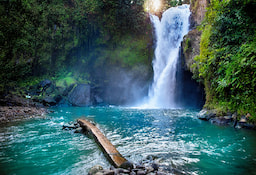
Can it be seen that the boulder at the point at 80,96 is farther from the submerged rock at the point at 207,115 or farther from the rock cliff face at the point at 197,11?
the rock cliff face at the point at 197,11

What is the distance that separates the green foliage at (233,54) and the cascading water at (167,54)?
32.9ft

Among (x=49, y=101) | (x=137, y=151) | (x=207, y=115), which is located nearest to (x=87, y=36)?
(x=49, y=101)

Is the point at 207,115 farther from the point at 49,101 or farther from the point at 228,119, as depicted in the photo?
the point at 49,101

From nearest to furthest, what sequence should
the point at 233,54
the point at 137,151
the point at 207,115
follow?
the point at 137,151 → the point at 233,54 → the point at 207,115

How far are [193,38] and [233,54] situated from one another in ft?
28.5

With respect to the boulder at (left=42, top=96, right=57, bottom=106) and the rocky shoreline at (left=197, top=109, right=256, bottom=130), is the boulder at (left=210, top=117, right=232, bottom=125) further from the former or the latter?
the boulder at (left=42, top=96, right=57, bottom=106)

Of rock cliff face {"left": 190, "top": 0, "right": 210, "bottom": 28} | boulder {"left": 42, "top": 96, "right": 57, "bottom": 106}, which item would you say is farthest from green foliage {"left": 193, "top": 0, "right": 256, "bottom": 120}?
boulder {"left": 42, "top": 96, "right": 57, "bottom": 106}

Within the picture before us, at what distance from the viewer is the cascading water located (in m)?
19.1

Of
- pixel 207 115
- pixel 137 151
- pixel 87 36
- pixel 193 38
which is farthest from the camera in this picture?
pixel 87 36

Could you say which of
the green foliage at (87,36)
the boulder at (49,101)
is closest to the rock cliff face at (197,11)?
the green foliage at (87,36)

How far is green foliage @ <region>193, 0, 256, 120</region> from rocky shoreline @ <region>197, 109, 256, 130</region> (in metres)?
0.29

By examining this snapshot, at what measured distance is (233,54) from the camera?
272 inches

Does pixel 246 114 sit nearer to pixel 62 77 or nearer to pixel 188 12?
pixel 188 12

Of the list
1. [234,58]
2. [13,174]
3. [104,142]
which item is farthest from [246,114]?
[13,174]
